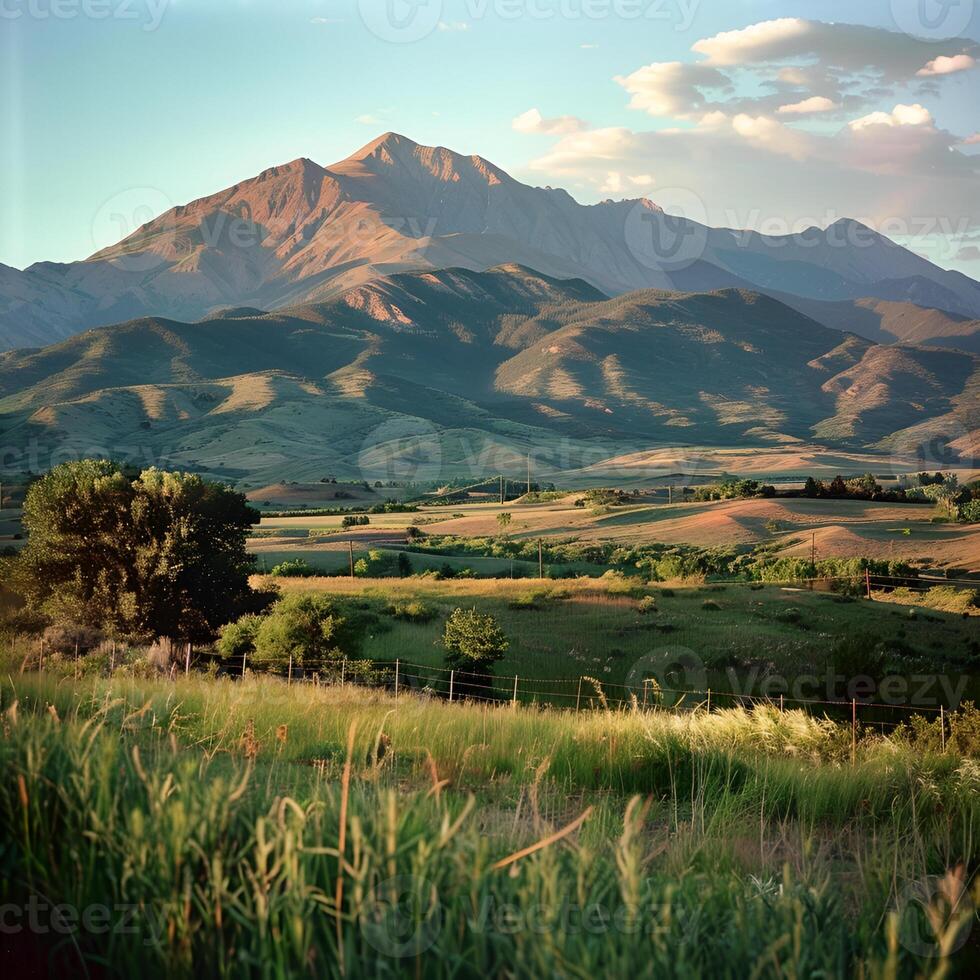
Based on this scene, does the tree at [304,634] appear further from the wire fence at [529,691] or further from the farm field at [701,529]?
the farm field at [701,529]

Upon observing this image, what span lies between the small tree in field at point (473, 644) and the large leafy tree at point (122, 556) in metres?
7.67

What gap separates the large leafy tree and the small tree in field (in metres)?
7.67

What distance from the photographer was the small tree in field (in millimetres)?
31922

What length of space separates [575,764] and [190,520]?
25437 mm

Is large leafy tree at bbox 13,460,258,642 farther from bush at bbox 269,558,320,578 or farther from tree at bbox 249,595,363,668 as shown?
bush at bbox 269,558,320,578

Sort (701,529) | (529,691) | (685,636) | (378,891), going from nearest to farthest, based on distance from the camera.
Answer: (378,891) → (529,691) → (685,636) → (701,529)

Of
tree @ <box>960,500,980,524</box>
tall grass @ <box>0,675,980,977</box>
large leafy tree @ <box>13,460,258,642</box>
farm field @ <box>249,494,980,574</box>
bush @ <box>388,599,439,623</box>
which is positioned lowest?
bush @ <box>388,599,439,623</box>

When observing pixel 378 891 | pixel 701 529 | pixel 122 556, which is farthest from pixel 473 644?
pixel 701 529

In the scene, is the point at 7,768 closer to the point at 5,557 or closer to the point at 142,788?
the point at 142,788

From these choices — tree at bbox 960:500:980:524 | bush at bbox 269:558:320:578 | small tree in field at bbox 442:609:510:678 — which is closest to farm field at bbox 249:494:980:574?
bush at bbox 269:558:320:578

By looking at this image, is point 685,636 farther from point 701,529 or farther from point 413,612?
point 701,529

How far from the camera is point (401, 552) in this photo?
7112cm

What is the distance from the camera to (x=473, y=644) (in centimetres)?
3183

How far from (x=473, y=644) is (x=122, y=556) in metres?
11.8
